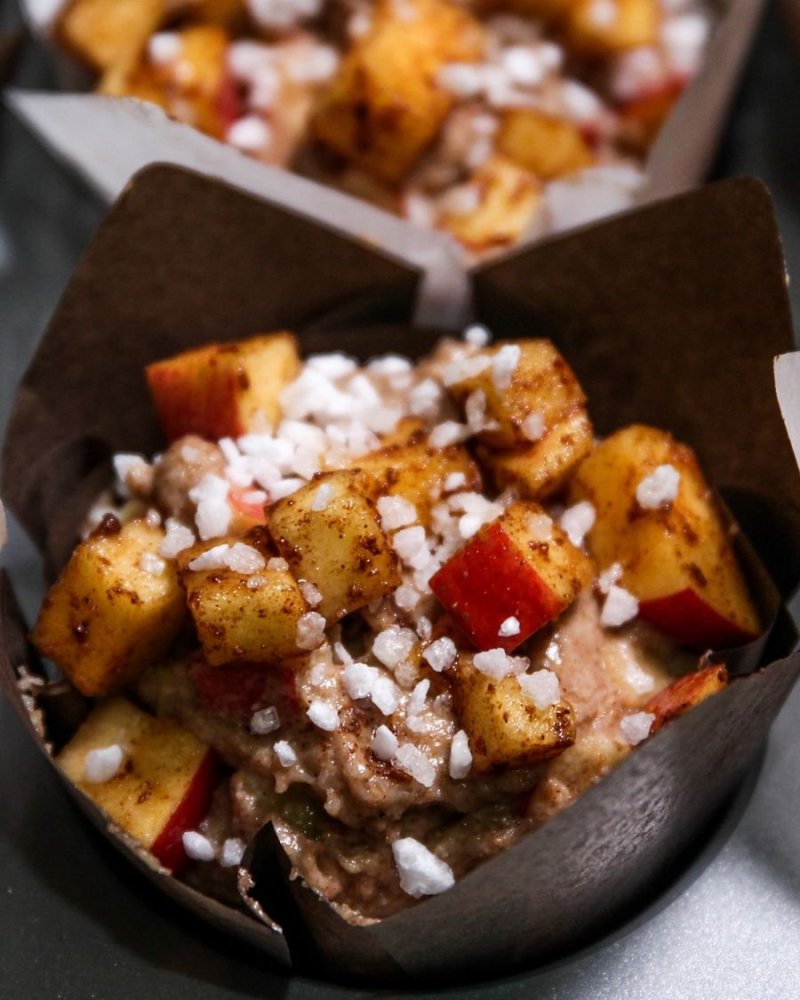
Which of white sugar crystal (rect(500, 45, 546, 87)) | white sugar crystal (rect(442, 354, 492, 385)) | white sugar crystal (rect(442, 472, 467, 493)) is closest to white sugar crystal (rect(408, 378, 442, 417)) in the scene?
white sugar crystal (rect(442, 354, 492, 385))

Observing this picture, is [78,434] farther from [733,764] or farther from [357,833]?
[733,764]

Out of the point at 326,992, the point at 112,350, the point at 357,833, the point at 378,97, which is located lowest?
the point at 326,992

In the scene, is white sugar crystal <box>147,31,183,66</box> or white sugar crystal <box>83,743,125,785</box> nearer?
white sugar crystal <box>83,743,125,785</box>

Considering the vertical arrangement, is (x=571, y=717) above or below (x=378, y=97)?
below

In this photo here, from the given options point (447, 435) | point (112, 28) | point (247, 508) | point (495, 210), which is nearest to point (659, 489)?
point (447, 435)

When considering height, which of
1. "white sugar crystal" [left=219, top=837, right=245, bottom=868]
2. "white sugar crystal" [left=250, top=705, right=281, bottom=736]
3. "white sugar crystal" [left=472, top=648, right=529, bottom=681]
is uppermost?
"white sugar crystal" [left=472, top=648, right=529, bottom=681]

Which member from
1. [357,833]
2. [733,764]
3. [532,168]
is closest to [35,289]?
[532,168]

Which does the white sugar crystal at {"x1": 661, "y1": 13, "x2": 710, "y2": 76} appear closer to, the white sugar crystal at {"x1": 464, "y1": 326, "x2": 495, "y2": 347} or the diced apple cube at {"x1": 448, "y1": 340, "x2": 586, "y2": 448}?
the white sugar crystal at {"x1": 464, "y1": 326, "x2": 495, "y2": 347}

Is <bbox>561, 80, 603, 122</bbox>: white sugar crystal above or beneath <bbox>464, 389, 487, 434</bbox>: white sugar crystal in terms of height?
above
